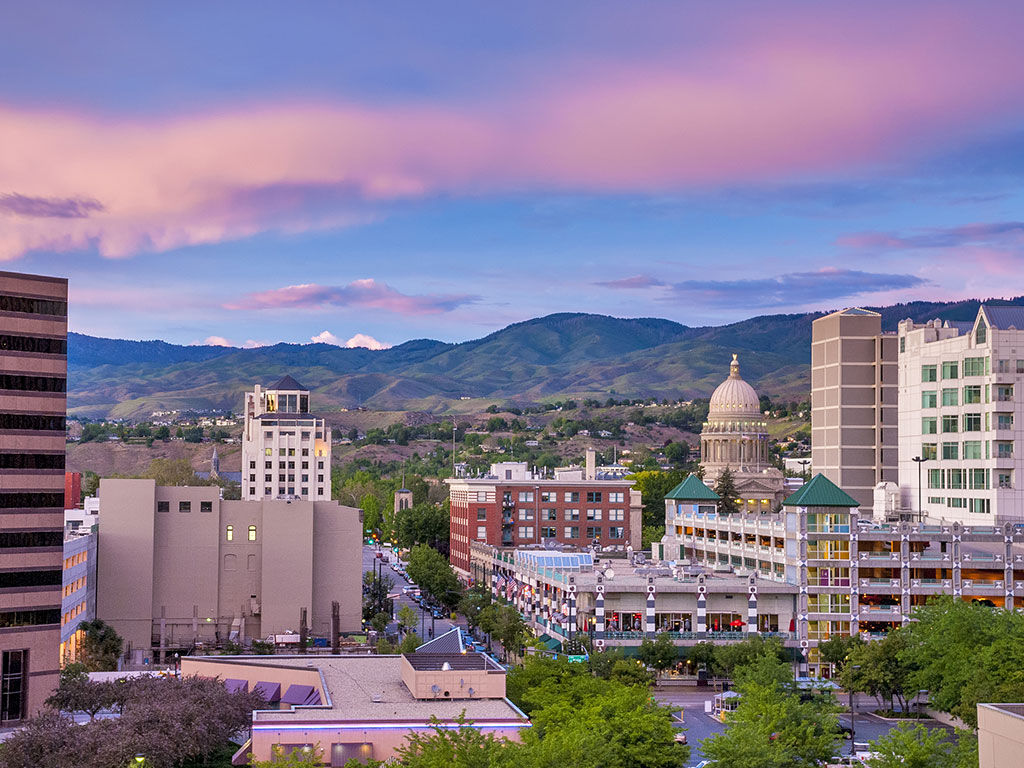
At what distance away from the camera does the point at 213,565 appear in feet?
421

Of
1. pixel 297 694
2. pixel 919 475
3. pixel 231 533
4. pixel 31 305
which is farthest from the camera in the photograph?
pixel 919 475

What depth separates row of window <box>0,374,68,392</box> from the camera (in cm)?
8531

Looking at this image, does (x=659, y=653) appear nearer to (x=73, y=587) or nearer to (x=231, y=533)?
(x=73, y=587)

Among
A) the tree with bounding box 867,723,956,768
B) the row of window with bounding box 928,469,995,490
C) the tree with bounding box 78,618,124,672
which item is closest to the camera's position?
the tree with bounding box 867,723,956,768

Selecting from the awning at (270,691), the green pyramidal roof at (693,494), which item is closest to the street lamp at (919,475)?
the green pyramidal roof at (693,494)

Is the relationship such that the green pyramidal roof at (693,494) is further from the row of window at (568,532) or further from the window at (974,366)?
the window at (974,366)

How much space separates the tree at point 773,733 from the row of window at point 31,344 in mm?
46000

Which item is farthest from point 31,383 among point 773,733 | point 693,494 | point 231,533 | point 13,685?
point 693,494

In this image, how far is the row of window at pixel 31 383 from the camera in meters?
85.3

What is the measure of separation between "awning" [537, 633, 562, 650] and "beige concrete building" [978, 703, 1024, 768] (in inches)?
2715

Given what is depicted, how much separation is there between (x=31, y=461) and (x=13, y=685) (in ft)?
43.8

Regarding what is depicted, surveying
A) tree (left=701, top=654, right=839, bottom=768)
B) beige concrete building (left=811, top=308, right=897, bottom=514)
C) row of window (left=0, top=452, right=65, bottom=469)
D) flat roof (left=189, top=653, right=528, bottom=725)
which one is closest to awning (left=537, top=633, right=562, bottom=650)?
flat roof (left=189, top=653, right=528, bottom=725)

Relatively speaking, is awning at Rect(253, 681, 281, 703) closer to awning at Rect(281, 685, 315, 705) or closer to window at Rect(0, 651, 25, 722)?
awning at Rect(281, 685, 315, 705)

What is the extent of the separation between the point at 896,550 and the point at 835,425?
45.3 metres
